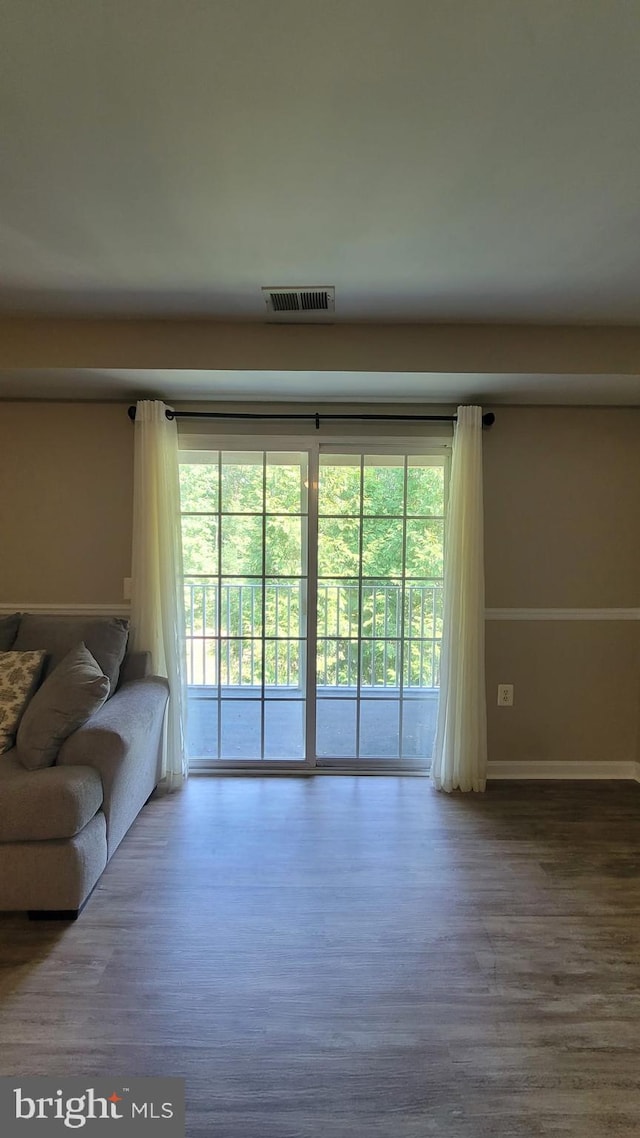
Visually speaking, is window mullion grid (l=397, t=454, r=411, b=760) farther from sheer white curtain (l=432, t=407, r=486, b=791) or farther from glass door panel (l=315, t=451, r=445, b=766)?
sheer white curtain (l=432, t=407, r=486, b=791)

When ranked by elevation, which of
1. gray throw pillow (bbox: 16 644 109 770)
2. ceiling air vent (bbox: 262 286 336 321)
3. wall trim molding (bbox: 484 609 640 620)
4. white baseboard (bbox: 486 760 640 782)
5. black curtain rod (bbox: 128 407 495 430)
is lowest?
white baseboard (bbox: 486 760 640 782)

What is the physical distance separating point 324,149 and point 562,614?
2.68m

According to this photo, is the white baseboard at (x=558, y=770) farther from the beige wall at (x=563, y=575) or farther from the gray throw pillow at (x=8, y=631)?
the gray throw pillow at (x=8, y=631)

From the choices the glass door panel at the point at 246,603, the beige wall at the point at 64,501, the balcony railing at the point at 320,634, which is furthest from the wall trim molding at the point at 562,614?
the beige wall at the point at 64,501

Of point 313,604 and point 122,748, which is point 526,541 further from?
point 122,748

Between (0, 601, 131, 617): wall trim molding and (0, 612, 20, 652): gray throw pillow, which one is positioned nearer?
(0, 612, 20, 652): gray throw pillow

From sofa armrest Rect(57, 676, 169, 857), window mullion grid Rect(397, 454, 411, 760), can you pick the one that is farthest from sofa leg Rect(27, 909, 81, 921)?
window mullion grid Rect(397, 454, 411, 760)

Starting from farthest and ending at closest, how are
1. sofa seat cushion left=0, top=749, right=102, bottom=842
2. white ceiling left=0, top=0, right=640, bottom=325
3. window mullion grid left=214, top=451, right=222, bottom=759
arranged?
1. window mullion grid left=214, top=451, right=222, bottom=759
2. sofa seat cushion left=0, top=749, right=102, bottom=842
3. white ceiling left=0, top=0, right=640, bottom=325

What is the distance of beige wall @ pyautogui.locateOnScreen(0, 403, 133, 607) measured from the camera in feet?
10.6

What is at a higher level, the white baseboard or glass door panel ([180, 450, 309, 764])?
glass door panel ([180, 450, 309, 764])

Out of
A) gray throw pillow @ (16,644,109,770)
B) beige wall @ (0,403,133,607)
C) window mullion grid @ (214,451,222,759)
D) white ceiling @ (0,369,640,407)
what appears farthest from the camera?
window mullion grid @ (214,451,222,759)

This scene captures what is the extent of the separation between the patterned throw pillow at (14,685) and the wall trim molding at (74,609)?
65 cm

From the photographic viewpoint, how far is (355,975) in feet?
5.98

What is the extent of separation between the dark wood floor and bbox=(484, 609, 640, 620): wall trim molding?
1.09 m
